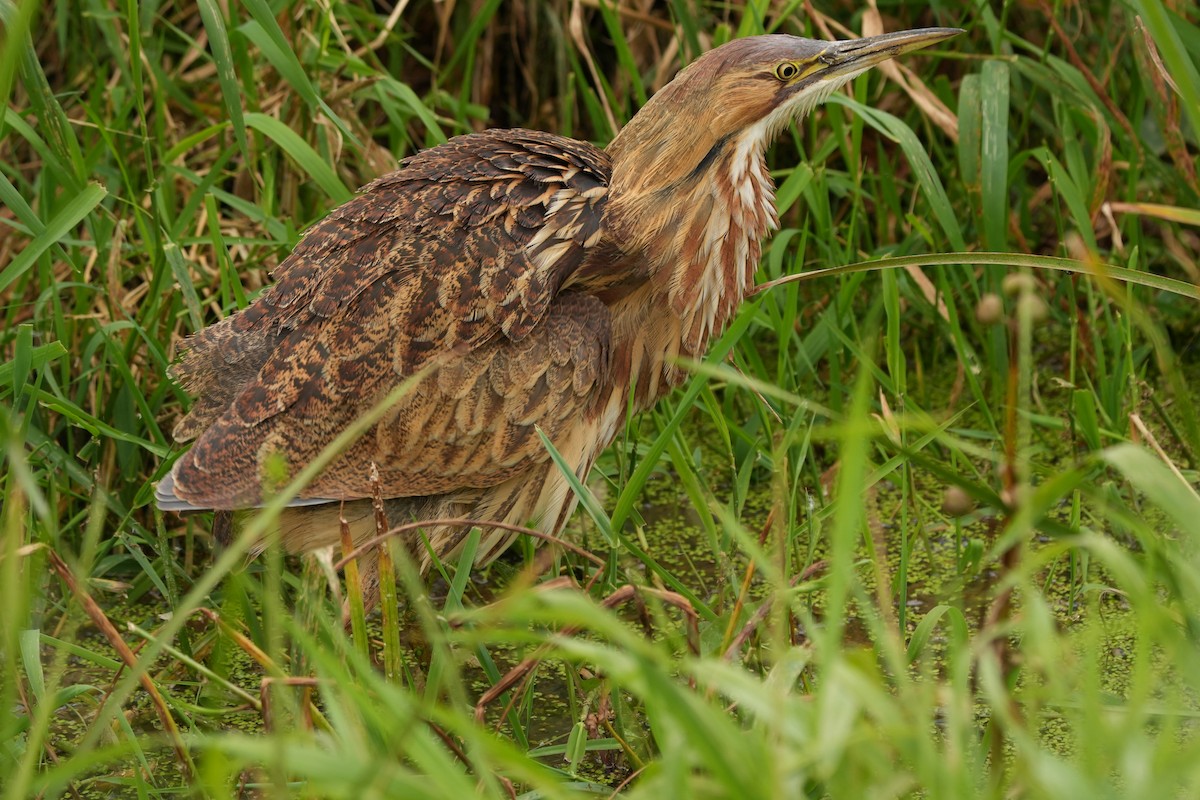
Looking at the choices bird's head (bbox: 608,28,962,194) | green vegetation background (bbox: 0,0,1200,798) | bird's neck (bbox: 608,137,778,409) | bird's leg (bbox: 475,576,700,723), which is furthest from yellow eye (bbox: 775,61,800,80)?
bird's leg (bbox: 475,576,700,723)

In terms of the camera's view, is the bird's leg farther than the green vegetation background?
Yes

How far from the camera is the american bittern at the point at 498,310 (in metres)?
2.47

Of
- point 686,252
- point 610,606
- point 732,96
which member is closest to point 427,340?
point 686,252

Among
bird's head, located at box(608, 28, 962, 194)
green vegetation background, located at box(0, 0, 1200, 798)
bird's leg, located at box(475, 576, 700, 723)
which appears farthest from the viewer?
bird's head, located at box(608, 28, 962, 194)

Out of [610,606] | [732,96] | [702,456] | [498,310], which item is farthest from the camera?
[702,456]

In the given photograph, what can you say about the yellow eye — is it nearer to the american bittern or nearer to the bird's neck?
the american bittern

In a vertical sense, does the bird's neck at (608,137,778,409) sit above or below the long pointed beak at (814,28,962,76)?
below

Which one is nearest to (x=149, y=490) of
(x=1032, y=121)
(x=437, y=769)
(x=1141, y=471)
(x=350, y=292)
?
(x=350, y=292)

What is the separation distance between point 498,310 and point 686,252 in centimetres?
34

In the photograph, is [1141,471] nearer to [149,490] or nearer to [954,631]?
[954,631]

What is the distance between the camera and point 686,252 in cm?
260

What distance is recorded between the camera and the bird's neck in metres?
2.56

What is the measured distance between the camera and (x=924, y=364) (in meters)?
3.47

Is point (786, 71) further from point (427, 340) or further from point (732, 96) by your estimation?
point (427, 340)
